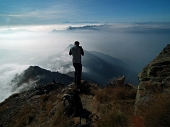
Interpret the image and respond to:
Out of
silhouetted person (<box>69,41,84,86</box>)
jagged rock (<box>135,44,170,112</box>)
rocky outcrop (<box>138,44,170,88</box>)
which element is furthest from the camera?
silhouetted person (<box>69,41,84,86</box>)

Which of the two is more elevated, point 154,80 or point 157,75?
point 157,75

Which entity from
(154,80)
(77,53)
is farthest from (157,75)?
(77,53)

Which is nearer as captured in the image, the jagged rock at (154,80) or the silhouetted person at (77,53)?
the jagged rock at (154,80)

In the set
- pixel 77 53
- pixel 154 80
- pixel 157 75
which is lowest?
pixel 154 80

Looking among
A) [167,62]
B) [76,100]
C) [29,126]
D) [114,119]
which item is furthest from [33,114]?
[167,62]

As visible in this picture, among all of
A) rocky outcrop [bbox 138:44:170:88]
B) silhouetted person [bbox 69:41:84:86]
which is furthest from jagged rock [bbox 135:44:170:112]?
silhouetted person [bbox 69:41:84:86]

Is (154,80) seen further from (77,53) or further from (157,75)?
(77,53)

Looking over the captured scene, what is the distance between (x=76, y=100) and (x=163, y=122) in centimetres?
496

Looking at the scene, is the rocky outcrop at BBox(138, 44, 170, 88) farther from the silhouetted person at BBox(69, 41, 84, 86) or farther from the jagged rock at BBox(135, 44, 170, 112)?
the silhouetted person at BBox(69, 41, 84, 86)

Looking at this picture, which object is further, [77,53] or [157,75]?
[77,53]

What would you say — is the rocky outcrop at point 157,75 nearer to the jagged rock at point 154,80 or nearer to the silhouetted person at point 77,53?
the jagged rock at point 154,80

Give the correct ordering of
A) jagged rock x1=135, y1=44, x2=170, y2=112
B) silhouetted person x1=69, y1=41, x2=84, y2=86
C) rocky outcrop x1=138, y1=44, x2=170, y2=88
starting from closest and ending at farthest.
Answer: jagged rock x1=135, y1=44, x2=170, y2=112
rocky outcrop x1=138, y1=44, x2=170, y2=88
silhouetted person x1=69, y1=41, x2=84, y2=86

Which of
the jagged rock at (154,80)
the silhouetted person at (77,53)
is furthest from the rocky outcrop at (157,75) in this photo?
the silhouetted person at (77,53)

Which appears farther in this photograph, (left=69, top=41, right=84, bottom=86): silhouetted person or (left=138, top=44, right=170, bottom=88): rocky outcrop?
(left=69, top=41, right=84, bottom=86): silhouetted person
